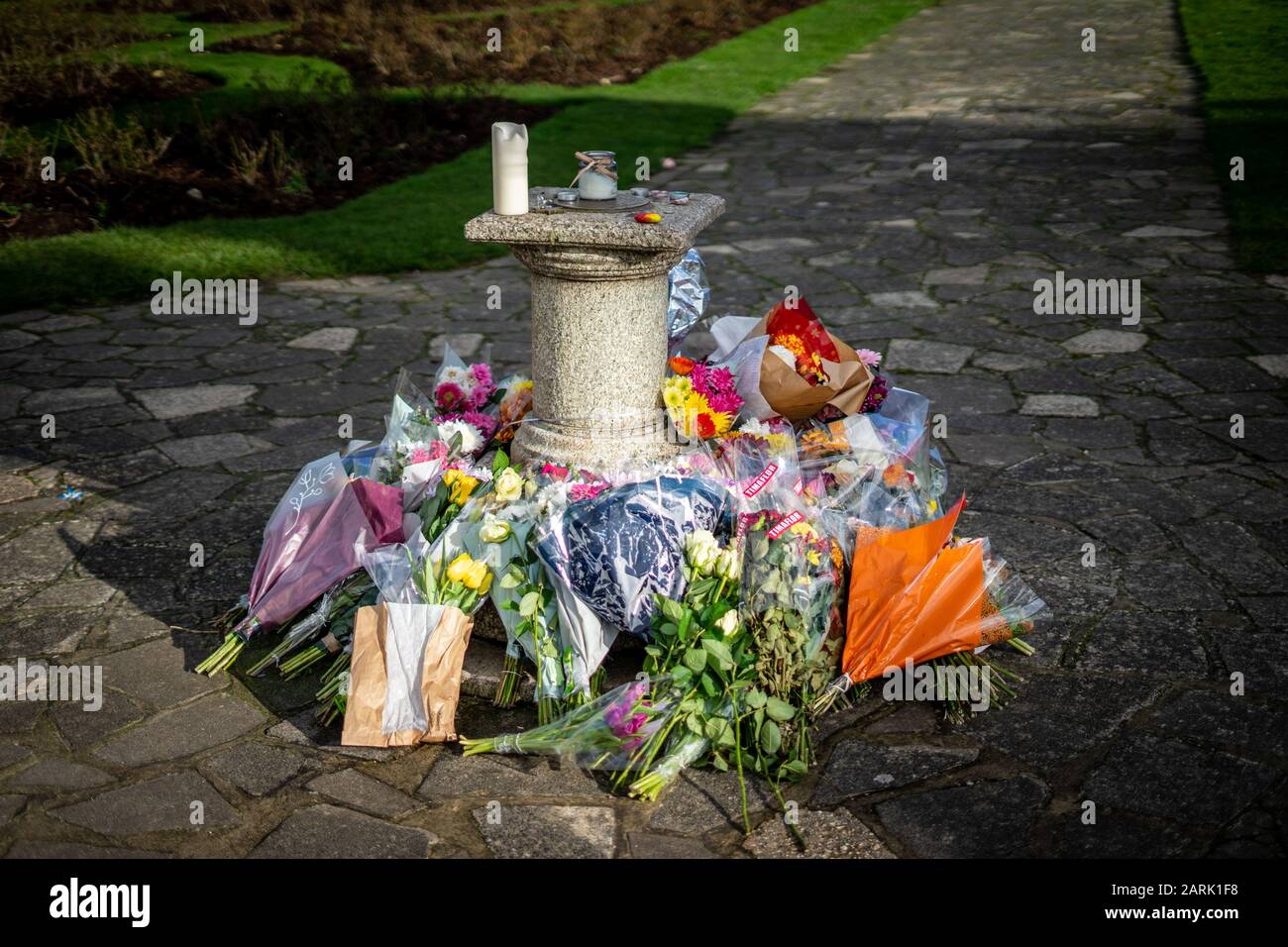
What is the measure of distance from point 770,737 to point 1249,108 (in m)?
11.3

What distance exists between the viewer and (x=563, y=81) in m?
14.9

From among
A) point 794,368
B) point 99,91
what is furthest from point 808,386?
point 99,91

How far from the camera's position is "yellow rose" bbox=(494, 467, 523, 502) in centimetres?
399

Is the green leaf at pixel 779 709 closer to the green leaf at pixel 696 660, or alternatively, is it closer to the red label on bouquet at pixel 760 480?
the green leaf at pixel 696 660

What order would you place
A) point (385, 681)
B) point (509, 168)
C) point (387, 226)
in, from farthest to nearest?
point (387, 226), point (509, 168), point (385, 681)

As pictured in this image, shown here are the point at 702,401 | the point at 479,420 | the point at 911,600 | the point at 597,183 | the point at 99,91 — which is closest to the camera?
the point at 911,600

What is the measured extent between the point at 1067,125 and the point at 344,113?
23.8 feet

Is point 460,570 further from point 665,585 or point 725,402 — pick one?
point 725,402

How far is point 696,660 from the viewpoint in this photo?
3.48 metres

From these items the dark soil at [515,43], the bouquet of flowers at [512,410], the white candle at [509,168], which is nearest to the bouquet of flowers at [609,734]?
the bouquet of flowers at [512,410]

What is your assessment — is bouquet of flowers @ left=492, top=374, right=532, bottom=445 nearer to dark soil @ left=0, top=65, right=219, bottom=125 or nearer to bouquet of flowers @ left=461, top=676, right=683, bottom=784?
bouquet of flowers @ left=461, top=676, right=683, bottom=784

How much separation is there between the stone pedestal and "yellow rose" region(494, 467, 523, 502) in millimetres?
205

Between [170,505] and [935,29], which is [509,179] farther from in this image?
[935,29]

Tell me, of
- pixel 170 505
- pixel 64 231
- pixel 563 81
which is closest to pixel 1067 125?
pixel 563 81
